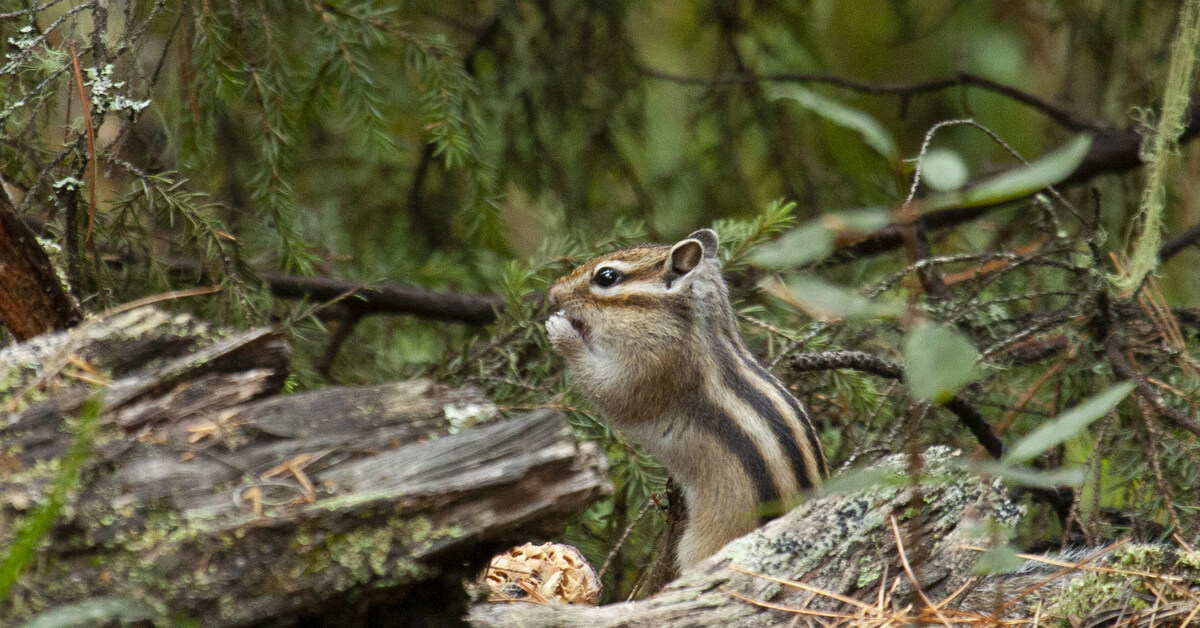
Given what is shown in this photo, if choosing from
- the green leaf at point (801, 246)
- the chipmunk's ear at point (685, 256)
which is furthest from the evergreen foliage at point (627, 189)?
the chipmunk's ear at point (685, 256)

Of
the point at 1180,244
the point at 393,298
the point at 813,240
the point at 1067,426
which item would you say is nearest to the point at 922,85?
the point at 1180,244

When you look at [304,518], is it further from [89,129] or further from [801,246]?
[89,129]

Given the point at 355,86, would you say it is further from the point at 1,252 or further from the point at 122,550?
the point at 122,550

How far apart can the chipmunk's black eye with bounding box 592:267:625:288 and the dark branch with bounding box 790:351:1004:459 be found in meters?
Result: 0.60

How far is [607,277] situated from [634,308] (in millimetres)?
115

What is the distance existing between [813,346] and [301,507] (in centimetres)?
161

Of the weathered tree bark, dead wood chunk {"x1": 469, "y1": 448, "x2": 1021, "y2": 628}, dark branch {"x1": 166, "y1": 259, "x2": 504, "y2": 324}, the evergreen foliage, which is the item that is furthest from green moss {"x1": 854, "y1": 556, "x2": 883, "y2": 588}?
the weathered tree bark

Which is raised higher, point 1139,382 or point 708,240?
point 708,240

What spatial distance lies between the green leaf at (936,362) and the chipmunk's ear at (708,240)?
1.64m

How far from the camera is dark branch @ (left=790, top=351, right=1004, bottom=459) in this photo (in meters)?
2.44

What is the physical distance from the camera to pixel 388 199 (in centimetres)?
405

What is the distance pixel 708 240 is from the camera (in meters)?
2.88

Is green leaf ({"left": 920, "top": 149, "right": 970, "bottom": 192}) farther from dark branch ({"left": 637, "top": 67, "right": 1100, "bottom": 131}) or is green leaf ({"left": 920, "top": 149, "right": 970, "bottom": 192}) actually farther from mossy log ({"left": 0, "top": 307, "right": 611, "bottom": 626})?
dark branch ({"left": 637, "top": 67, "right": 1100, "bottom": 131})

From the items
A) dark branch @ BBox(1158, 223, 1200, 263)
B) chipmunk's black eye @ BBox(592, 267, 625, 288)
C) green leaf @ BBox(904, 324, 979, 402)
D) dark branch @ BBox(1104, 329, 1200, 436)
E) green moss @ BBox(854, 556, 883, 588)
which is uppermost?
green leaf @ BBox(904, 324, 979, 402)
